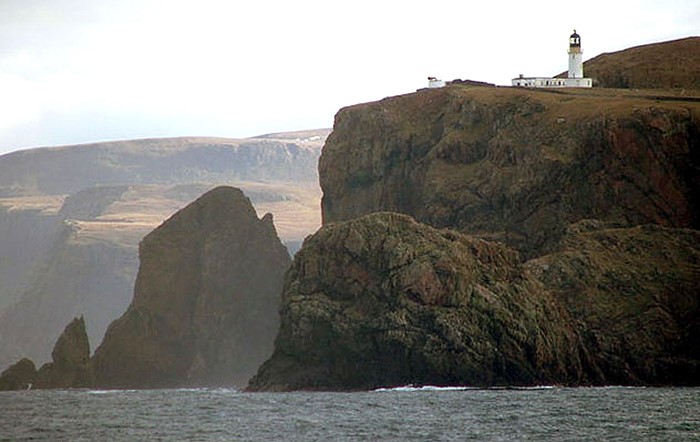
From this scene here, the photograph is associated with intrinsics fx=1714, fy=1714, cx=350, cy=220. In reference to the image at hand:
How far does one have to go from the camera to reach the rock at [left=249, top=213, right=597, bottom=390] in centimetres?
14775

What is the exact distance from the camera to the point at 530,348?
148m

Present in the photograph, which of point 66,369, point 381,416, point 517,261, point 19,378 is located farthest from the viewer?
point 19,378

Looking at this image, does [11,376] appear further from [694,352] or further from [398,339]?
[694,352]

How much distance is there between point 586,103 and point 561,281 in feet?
107

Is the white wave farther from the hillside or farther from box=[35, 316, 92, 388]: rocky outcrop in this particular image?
box=[35, 316, 92, 388]: rocky outcrop

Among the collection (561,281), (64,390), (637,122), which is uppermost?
(637,122)

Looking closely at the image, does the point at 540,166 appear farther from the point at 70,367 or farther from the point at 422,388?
the point at 70,367

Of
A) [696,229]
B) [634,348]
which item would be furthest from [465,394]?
[696,229]

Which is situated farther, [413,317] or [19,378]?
[19,378]

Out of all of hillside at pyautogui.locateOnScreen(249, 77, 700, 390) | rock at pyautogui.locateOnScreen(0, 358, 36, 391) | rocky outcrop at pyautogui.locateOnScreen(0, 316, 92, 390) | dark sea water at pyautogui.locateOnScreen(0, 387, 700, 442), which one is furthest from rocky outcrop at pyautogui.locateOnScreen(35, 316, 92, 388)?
dark sea water at pyautogui.locateOnScreen(0, 387, 700, 442)

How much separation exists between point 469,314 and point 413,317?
4.86 m

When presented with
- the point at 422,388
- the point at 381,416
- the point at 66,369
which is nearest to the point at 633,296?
the point at 422,388

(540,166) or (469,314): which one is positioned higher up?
(540,166)

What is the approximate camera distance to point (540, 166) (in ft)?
590
